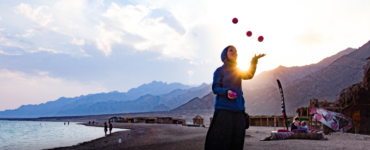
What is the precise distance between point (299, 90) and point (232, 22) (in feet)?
308

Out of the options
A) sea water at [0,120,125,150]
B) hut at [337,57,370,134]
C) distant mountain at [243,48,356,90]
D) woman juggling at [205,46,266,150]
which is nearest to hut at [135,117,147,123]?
sea water at [0,120,125,150]

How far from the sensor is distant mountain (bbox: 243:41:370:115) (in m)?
78.9

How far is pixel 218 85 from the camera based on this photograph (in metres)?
3.83

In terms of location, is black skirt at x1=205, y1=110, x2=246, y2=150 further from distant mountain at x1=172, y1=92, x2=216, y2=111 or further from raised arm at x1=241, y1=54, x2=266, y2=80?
distant mountain at x1=172, y1=92, x2=216, y2=111

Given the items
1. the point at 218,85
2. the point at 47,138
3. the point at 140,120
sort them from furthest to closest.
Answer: the point at 140,120 < the point at 47,138 < the point at 218,85

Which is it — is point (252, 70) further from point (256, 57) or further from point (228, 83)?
point (228, 83)

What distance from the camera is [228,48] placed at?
4109 mm

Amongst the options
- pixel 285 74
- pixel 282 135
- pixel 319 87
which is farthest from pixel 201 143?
pixel 285 74

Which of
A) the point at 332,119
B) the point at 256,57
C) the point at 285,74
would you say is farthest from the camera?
the point at 285,74

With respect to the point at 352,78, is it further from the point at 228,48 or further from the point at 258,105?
the point at 228,48

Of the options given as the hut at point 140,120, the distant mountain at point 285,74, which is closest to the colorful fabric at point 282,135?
the hut at point 140,120

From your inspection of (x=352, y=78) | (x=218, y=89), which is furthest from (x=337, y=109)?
(x=352, y=78)

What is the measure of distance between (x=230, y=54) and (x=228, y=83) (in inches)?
20.9

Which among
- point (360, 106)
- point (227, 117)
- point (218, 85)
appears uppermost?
point (218, 85)
